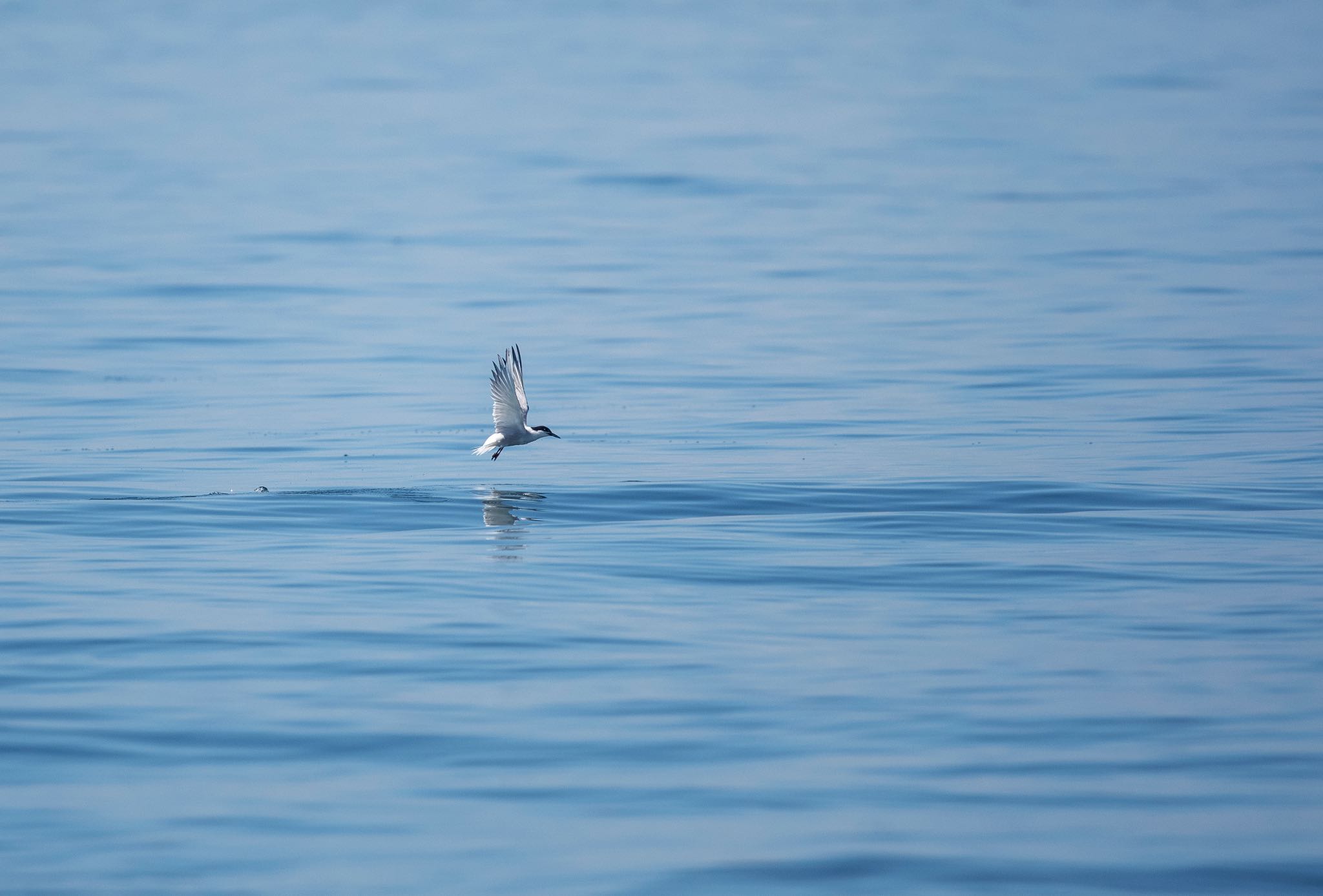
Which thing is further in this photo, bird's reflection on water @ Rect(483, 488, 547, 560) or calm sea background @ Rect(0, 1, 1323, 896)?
bird's reflection on water @ Rect(483, 488, 547, 560)

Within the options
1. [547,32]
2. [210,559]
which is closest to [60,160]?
[210,559]

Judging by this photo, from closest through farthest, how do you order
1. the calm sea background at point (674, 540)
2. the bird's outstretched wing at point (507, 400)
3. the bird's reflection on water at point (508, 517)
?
the calm sea background at point (674, 540) → the bird's reflection on water at point (508, 517) → the bird's outstretched wing at point (507, 400)

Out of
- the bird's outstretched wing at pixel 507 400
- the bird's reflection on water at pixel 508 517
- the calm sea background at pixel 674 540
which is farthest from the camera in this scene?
the bird's outstretched wing at pixel 507 400

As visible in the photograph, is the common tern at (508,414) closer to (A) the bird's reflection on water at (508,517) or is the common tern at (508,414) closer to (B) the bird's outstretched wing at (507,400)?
(B) the bird's outstretched wing at (507,400)

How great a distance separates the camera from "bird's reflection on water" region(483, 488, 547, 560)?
49.7 ft

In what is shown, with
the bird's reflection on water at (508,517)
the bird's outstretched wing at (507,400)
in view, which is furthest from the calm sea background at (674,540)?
the bird's outstretched wing at (507,400)

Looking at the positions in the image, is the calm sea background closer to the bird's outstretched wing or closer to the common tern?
the common tern

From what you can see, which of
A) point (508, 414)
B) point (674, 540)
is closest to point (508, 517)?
point (508, 414)

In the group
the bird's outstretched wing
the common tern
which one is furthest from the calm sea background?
the bird's outstretched wing

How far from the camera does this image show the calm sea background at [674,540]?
923 centimetres

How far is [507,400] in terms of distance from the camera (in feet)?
56.0

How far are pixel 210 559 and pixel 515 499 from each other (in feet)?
11.2

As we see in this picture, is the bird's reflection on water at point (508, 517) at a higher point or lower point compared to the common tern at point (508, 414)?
lower

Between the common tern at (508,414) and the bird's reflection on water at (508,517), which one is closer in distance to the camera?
the bird's reflection on water at (508,517)
